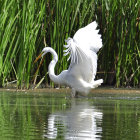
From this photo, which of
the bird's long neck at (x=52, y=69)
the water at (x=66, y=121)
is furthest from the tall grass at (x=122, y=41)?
the water at (x=66, y=121)

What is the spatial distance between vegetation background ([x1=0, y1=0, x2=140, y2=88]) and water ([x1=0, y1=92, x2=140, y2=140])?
→ 256 centimetres

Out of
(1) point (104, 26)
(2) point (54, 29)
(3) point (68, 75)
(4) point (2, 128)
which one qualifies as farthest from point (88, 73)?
(4) point (2, 128)

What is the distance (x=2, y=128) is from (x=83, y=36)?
4.99 meters

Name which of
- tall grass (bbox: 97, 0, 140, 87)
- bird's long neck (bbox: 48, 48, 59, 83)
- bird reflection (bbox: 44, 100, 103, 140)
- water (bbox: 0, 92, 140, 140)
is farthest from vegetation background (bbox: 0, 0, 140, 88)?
bird reflection (bbox: 44, 100, 103, 140)

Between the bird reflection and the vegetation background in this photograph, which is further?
the vegetation background

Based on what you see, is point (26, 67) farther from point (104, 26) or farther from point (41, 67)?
point (104, 26)

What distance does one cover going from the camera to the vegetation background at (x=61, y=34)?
A: 33.8ft

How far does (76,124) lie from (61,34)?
5.73 m

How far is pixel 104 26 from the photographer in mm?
11758

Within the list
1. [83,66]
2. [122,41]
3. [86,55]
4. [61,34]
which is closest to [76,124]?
[86,55]

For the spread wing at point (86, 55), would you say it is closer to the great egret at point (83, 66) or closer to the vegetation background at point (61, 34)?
the great egret at point (83, 66)

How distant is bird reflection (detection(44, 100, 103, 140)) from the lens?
448 cm

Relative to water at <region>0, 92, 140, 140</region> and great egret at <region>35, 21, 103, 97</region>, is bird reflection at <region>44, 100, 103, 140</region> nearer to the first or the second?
water at <region>0, 92, 140, 140</region>

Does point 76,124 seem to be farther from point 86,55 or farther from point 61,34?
point 61,34
